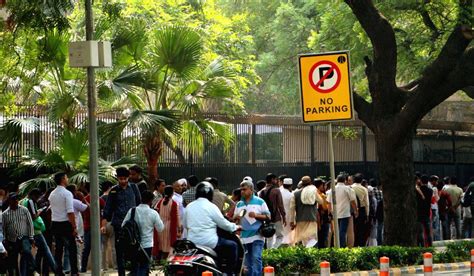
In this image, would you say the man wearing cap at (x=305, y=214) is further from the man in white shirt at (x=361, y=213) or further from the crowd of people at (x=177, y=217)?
the man in white shirt at (x=361, y=213)

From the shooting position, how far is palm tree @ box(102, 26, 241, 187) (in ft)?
73.8

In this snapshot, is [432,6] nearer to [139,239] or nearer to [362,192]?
[362,192]

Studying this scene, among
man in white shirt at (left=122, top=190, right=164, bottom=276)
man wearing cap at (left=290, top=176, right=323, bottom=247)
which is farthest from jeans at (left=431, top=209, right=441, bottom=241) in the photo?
man in white shirt at (left=122, top=190, right=164, bottom=276)

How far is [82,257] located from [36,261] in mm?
1628

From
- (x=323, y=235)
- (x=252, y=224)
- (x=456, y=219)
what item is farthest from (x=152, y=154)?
(x=456, y=219)

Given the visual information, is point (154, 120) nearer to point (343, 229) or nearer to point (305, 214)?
point (305, 214)

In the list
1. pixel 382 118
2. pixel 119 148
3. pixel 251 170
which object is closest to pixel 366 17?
pixel 382 118

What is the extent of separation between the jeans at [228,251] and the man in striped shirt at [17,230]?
4.29m

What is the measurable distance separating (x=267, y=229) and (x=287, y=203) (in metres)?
6.69

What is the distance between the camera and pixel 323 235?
2292 cm

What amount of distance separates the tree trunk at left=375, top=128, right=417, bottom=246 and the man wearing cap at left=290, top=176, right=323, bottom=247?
5.09 feet

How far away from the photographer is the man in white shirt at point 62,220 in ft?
56.6

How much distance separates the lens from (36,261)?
59.6 feet

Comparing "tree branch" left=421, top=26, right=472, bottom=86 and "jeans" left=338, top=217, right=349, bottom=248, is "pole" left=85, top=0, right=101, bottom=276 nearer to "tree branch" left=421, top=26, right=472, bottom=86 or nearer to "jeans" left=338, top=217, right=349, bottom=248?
"tree branch" left=421, top=26, right=472, bottom=86
